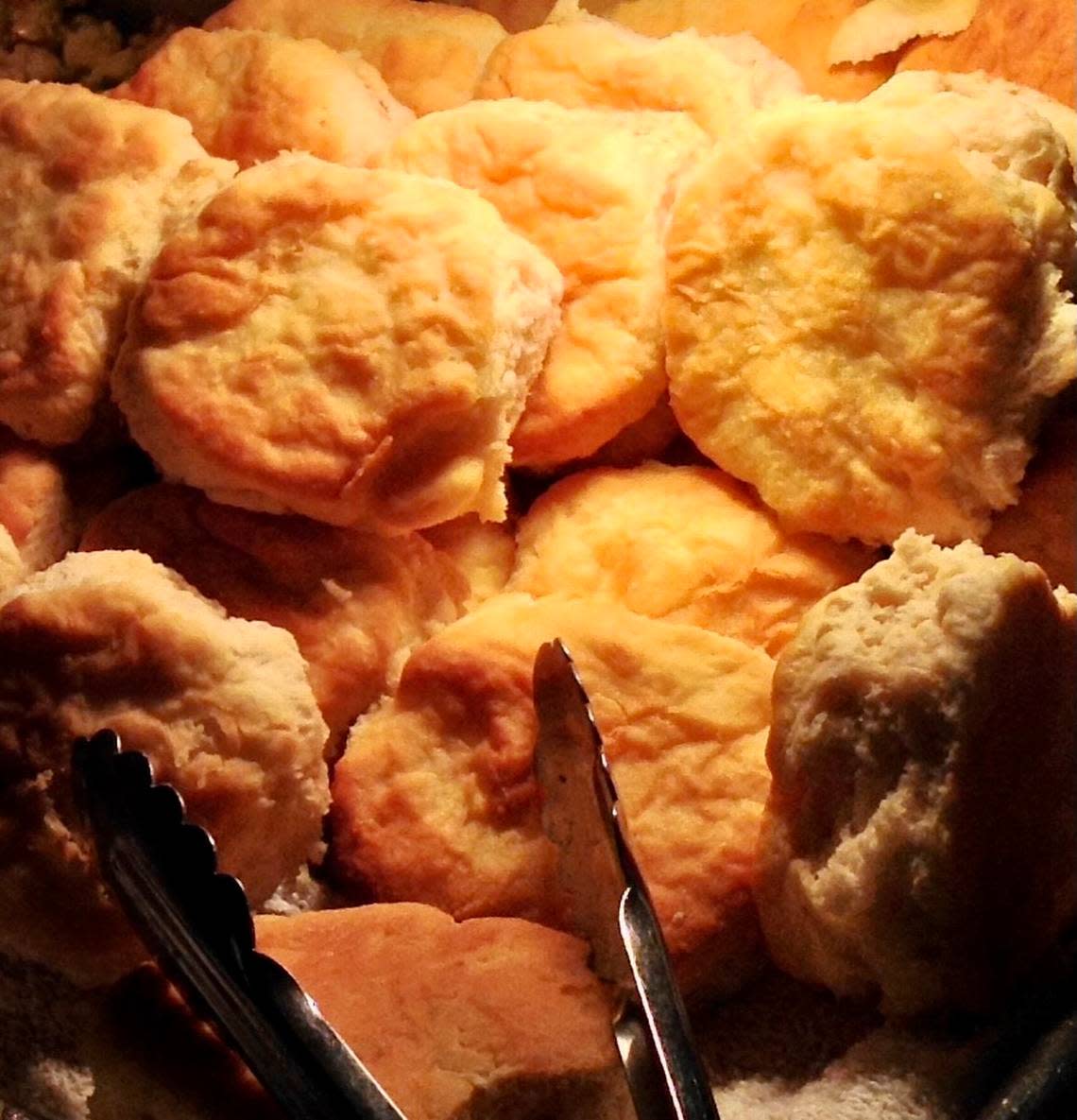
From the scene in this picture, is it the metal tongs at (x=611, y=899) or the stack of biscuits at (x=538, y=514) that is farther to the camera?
the stack of biscuits at (x=538, y=514)

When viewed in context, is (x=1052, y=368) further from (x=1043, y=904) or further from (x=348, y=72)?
(x=348, y=72)

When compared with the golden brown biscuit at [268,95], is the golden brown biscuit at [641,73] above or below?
above

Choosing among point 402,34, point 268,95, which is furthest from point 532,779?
point 402,34

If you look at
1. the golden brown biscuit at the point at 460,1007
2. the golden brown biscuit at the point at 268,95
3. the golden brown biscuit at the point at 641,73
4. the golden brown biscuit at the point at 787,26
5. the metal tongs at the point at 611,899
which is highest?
the golden brown biscuit at the point at 787,26


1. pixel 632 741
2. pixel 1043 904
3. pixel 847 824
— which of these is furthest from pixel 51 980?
pixel 1043 904

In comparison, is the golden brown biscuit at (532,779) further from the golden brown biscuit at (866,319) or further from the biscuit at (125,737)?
the golden brown biscuit at (866,319)

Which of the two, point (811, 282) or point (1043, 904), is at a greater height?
point (811, 282)

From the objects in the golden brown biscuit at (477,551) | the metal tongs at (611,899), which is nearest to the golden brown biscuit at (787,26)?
the golden brown biscuit at (477,551)

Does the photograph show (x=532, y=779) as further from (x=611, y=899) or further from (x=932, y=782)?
(x=932, y=782)
